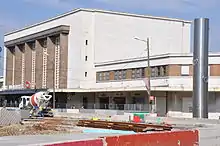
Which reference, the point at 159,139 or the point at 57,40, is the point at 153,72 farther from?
the point at 159,139

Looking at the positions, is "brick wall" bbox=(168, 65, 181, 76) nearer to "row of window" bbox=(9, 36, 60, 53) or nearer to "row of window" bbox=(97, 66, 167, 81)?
"row of window" bbox=(97, 66, 167, 81)

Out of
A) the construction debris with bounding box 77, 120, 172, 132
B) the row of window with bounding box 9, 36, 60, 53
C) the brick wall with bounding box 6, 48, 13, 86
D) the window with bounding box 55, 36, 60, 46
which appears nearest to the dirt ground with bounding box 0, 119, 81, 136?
the construction debris with bounding box 77, 120, 172, 132

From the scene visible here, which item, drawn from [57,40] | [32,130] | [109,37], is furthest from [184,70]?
[32,130]

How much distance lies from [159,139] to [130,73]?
6423 centimetres

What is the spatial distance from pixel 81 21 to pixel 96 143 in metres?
78.5

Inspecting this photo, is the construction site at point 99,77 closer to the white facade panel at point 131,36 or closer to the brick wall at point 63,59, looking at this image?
the brick wall at point 63,59

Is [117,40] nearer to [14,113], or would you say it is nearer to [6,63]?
[6,63]

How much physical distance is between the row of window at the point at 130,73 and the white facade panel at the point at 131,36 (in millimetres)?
4689

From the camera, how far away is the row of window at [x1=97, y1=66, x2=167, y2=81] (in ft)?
236

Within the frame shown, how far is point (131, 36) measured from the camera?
301 feet

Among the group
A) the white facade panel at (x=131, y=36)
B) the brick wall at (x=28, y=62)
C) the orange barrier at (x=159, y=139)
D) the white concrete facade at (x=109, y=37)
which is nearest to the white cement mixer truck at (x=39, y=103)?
the white concrete facade at (x=109, y=37)

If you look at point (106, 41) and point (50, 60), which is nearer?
point (106, 41)

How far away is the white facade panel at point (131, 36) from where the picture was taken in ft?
291

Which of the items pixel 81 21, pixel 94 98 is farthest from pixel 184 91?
pixel 81 21
